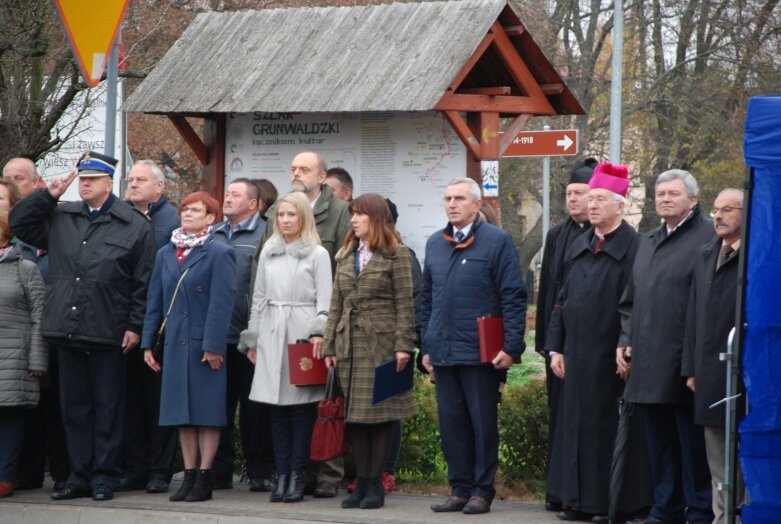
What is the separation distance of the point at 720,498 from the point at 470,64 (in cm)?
401

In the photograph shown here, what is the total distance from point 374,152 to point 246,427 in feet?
7.68

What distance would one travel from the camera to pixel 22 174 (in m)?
10.0

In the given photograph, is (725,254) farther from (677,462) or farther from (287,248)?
(287,248)

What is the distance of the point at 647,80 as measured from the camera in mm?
29125

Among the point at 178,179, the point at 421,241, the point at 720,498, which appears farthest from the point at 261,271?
the point at 178,179

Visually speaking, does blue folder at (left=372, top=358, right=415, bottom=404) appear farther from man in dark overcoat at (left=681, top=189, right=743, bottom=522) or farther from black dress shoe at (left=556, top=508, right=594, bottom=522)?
man in dark overcoat at (left=681, top=189, right=743, bottom=522)

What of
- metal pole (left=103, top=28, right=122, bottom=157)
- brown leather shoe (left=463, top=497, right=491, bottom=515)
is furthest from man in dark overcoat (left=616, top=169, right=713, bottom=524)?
metal pole (left=103, top=28, right=122, bottom=157)

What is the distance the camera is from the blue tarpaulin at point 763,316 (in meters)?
6.17

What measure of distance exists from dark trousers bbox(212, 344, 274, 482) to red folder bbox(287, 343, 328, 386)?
32.0 inches

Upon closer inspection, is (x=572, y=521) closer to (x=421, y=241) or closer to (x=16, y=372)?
(x=421, y=241)

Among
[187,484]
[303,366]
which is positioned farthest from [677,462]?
[187,484]

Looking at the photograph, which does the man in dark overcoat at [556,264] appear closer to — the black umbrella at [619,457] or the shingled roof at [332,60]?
the black umbrella at [619,457]

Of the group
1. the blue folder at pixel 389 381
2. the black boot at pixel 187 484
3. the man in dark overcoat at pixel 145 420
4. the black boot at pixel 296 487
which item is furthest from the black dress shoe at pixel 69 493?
the blue folder at pixel 389 381

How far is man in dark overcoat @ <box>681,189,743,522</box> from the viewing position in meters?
7.12
